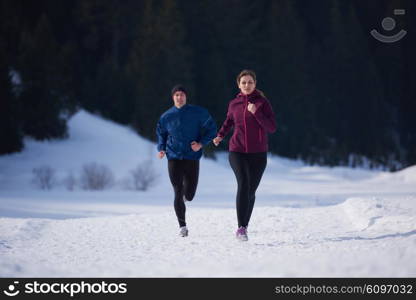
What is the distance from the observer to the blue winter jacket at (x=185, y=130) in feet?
22.3

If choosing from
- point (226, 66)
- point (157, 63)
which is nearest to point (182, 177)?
point (157, 63)

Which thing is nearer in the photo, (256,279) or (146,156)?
(256,279)

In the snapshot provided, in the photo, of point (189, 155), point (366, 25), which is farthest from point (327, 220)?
point (366, 25)

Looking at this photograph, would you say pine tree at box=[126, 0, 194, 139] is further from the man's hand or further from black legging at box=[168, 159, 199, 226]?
the man's hand

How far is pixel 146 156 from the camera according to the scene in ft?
82.5

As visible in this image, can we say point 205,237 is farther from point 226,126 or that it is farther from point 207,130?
point 226,126

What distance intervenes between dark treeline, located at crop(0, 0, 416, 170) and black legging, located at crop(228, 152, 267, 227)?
68.1 feet

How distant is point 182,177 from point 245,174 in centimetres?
96

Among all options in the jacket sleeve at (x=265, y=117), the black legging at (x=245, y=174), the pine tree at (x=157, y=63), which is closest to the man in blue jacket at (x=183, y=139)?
the black legging at (x=245, y=174)

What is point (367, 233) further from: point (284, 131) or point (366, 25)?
point (366, 25)

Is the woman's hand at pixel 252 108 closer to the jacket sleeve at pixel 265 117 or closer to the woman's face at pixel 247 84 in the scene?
the jacket sleeve at pixel 265 117

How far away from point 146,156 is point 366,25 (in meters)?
29.5

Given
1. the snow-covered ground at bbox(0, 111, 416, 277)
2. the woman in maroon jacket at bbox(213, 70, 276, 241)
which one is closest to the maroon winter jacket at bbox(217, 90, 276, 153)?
the woman in maroon jacket at bbox(213, 70, 276, 241)

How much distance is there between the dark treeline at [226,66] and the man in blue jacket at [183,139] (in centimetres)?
1996
